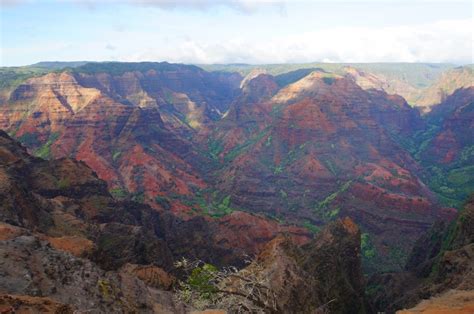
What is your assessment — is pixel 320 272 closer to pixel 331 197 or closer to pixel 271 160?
pixel 331 197

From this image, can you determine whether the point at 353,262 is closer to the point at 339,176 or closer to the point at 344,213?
the point at 344,213

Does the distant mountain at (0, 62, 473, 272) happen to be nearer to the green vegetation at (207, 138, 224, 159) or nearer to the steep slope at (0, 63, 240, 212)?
the steep slope at (0, 63, 240, 212)

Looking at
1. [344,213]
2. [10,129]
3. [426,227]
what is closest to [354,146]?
[344,213]

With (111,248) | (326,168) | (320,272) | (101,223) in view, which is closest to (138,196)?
(101,223)

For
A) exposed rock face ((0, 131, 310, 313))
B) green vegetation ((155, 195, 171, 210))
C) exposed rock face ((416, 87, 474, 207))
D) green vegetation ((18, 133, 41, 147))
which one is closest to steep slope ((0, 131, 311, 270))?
exposed rock face ((0, 131, 310, 313))

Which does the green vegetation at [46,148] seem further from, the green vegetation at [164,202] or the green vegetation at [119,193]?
the green vegetation at [164,202]

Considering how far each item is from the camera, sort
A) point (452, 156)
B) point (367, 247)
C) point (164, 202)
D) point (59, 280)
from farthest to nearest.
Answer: point (452, 156)
point (164, 202)
point (367, 247)
point (59, 280)
